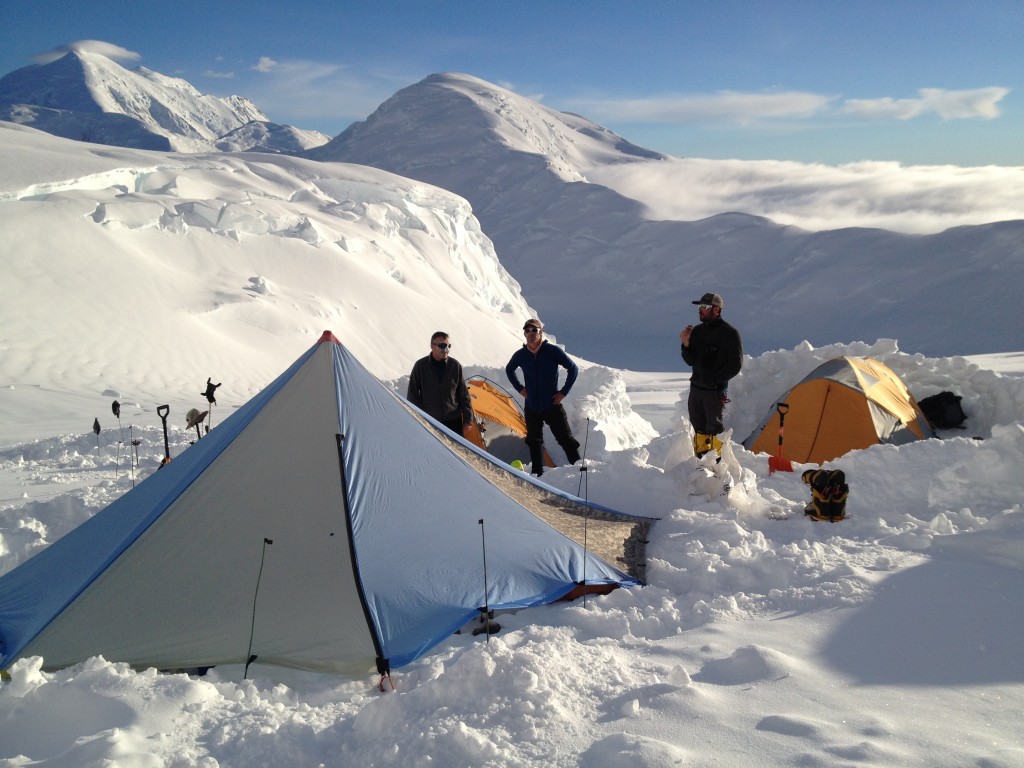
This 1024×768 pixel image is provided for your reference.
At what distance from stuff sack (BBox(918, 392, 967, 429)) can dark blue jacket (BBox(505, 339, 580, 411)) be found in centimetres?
503

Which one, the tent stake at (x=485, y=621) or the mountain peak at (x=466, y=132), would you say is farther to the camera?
the mountain peak at (x=466, y=132)

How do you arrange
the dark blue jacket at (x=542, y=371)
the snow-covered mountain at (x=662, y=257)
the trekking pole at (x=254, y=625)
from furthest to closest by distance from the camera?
the snow-covered mountain at (x=662, y=257) < the dark blue jacket at (x=542, y=371) < the trekking pole at (x=254, y=625)

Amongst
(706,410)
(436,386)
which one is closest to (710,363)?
(706,410)

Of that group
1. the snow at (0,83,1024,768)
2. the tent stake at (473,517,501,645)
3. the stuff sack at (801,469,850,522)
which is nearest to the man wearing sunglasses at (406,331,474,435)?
the snow at (0,83,1024,768)

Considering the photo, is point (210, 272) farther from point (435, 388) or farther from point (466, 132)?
point (466, 132)

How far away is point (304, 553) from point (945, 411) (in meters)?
8.04

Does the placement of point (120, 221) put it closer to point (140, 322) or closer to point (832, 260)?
point (140, 322)

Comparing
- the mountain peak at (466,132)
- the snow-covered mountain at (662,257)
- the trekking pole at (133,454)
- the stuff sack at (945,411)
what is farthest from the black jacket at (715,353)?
the mountain peak at (466,132)

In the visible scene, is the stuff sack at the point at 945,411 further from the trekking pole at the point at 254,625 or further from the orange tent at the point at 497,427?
the trekking pole at the point at 254,625

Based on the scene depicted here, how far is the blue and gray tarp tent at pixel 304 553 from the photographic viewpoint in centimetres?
337

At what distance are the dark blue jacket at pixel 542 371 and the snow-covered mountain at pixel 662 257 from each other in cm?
3123

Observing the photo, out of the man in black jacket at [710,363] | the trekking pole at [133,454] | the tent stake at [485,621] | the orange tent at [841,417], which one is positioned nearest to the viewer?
the tent stake at [485,621]

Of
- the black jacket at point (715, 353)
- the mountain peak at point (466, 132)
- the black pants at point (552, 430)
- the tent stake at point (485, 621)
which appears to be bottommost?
the tent stake at point (485, 621)

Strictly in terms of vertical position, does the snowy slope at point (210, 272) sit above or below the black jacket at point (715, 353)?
above
